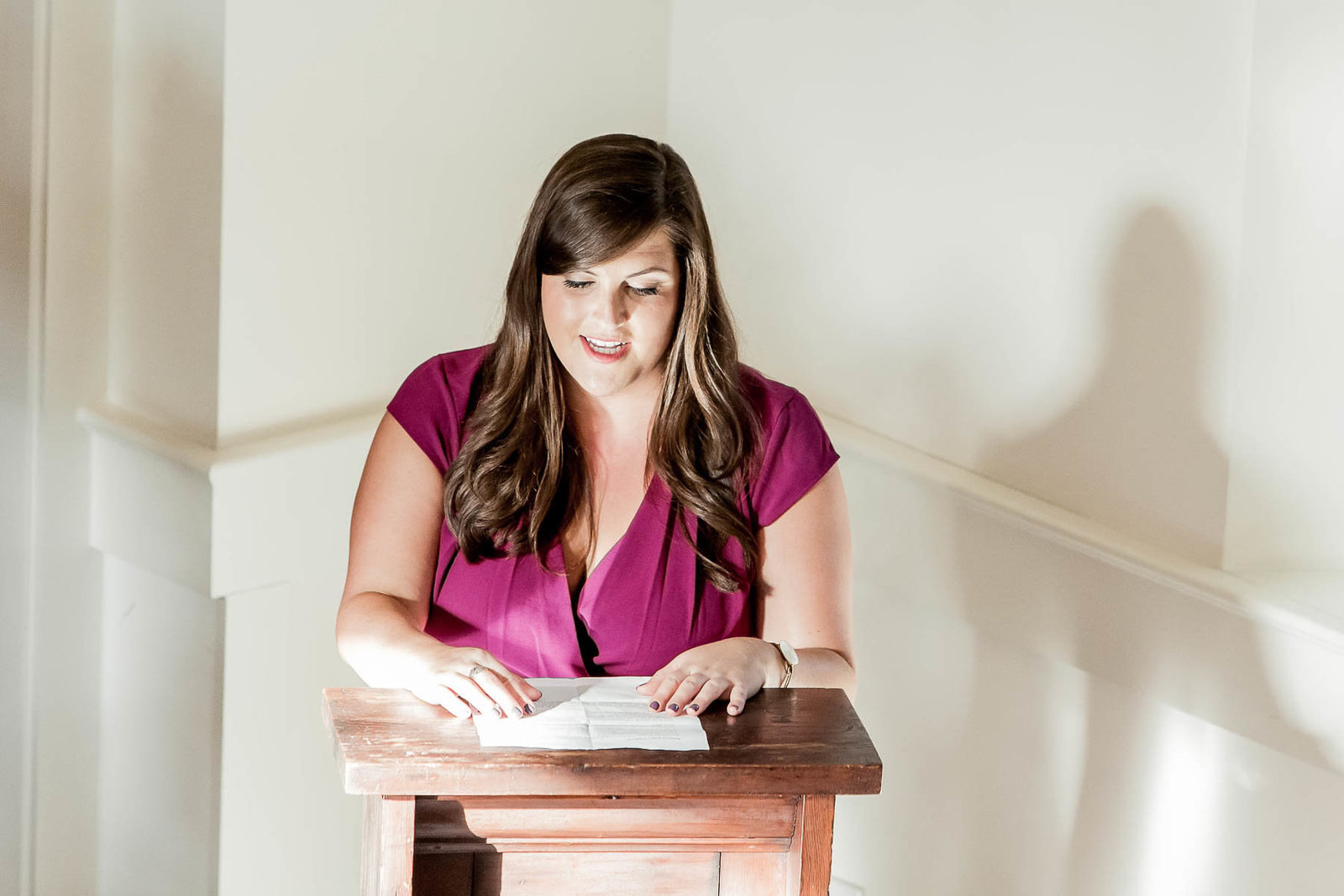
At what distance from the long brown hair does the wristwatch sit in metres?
0.17

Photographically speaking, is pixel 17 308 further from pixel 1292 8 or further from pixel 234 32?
pixel 1292 8

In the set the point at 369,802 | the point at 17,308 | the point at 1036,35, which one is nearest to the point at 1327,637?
the point at 1036,35

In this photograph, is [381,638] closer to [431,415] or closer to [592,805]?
[431,415]

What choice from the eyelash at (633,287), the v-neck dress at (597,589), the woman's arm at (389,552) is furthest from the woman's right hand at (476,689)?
the eyelash at (633,287)

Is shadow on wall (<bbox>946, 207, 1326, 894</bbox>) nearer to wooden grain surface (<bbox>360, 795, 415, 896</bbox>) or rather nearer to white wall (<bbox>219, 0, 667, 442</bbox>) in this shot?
white wall (<bbox>219, 0, 667, 442</bbox>)

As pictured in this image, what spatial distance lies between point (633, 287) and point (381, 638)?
2.06ft

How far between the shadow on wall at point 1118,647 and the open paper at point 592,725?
3.29ft

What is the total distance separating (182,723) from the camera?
3195 mm

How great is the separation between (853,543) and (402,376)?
0.99m

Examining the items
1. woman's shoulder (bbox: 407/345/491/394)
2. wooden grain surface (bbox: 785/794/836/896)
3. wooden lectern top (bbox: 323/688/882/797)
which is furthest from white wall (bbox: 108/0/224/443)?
wooden grain surface (bbox: 785/794/836/896)

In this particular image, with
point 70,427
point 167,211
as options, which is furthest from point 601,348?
point 70,427

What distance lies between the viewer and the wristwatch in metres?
2.32

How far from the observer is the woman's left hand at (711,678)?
2.02 metres

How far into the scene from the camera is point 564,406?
2.53m
